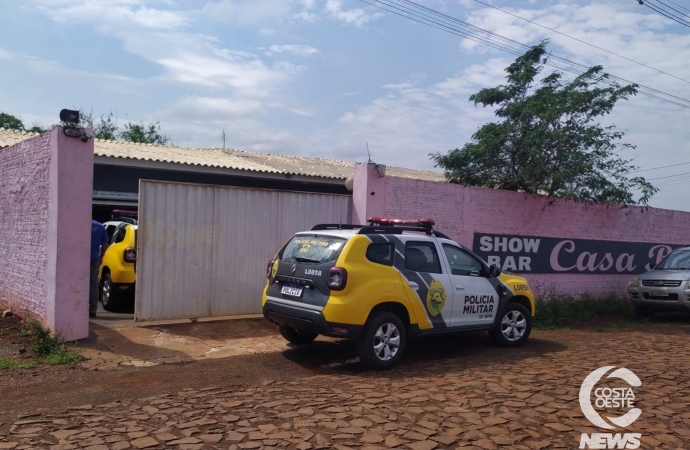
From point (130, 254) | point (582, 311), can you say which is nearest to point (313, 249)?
point (130, 254)

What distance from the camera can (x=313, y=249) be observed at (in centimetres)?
751

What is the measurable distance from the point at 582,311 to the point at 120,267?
31.0ft

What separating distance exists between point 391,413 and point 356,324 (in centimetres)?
153

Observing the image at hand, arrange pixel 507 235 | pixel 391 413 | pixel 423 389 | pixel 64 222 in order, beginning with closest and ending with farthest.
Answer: pixel 391 413 → pixel 423 389 → pixel 64 222 → pixel 507 235

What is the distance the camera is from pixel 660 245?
15938 mm

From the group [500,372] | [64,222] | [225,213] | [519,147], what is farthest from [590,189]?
[64,222]

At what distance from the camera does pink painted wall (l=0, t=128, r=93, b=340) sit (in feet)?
25.5

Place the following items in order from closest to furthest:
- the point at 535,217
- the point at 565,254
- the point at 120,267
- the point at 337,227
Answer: the point at 337,227, the point at 120,267, the point at 535,217, the point at 565,254

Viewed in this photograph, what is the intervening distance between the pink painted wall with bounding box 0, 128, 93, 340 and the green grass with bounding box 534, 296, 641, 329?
26.2ft

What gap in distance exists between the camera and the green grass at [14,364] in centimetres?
687

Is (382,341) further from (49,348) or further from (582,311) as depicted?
(582,311)

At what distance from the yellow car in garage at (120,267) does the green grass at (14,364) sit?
3373mm

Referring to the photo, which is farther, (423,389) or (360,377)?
(360,377)

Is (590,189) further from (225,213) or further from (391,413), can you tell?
(391,413)
